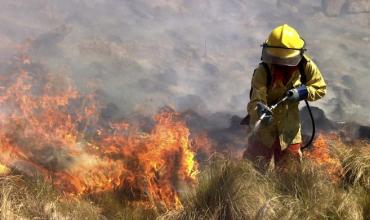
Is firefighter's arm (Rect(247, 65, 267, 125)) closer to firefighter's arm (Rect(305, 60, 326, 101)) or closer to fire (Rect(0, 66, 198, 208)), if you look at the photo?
firefighter's arm (Rect(305, 60, 326, 101))

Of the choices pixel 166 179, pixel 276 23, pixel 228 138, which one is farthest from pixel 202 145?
pixel 276 23

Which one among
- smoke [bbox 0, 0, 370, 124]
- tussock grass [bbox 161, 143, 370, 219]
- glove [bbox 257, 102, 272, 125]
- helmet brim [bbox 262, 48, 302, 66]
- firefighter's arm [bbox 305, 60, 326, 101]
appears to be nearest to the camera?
tussock grass [bbox 161, 143, 370, 219]

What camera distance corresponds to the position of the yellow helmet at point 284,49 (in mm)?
3855

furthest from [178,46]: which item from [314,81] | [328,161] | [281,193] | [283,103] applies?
[281,193]

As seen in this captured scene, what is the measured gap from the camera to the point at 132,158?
5.17m

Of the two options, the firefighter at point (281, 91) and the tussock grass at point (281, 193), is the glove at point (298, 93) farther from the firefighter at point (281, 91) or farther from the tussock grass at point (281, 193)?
the tussock grass at point (281, 193)

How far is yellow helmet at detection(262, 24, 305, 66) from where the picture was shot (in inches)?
152

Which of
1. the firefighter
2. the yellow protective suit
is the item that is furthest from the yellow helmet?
the yellow protective suit

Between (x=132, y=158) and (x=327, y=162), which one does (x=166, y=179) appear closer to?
(x=132, y=158)

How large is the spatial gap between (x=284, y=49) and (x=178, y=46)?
11600 mm

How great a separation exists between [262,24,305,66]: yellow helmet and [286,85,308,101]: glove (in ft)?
0.79

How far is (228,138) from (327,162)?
3.55 m

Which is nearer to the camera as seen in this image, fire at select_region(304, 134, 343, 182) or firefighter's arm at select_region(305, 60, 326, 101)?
fire at select_region(304, 134, 343, 182)

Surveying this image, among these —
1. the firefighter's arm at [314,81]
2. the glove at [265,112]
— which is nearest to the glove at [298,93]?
the firefighter's arm at [314,81]
